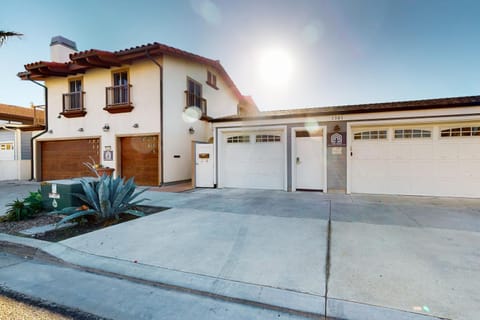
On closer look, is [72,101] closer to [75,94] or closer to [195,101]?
[75,94]

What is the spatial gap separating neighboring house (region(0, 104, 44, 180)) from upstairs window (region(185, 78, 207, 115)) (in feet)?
27.1

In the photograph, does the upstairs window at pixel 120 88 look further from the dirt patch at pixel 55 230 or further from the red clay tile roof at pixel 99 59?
the dirt patch at pixel 55 230

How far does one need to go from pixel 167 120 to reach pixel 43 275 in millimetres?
7553

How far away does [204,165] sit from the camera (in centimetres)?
918

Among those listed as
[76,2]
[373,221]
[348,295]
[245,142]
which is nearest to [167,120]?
[245,142]

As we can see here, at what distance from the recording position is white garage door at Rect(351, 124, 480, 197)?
6914 millimetres

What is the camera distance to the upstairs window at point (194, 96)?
10641 millimetres

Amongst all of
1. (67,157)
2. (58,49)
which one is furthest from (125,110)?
(58,49)

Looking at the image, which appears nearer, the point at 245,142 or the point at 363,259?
the point at 363,259

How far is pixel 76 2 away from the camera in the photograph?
7.85 metres

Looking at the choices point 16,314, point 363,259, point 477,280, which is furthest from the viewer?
point 363,259

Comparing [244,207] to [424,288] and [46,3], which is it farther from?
[46,3]

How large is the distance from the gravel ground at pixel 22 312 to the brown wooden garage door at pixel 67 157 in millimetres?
9687

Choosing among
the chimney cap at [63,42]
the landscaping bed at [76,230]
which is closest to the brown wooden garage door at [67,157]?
the chimney cap at [63,42]
